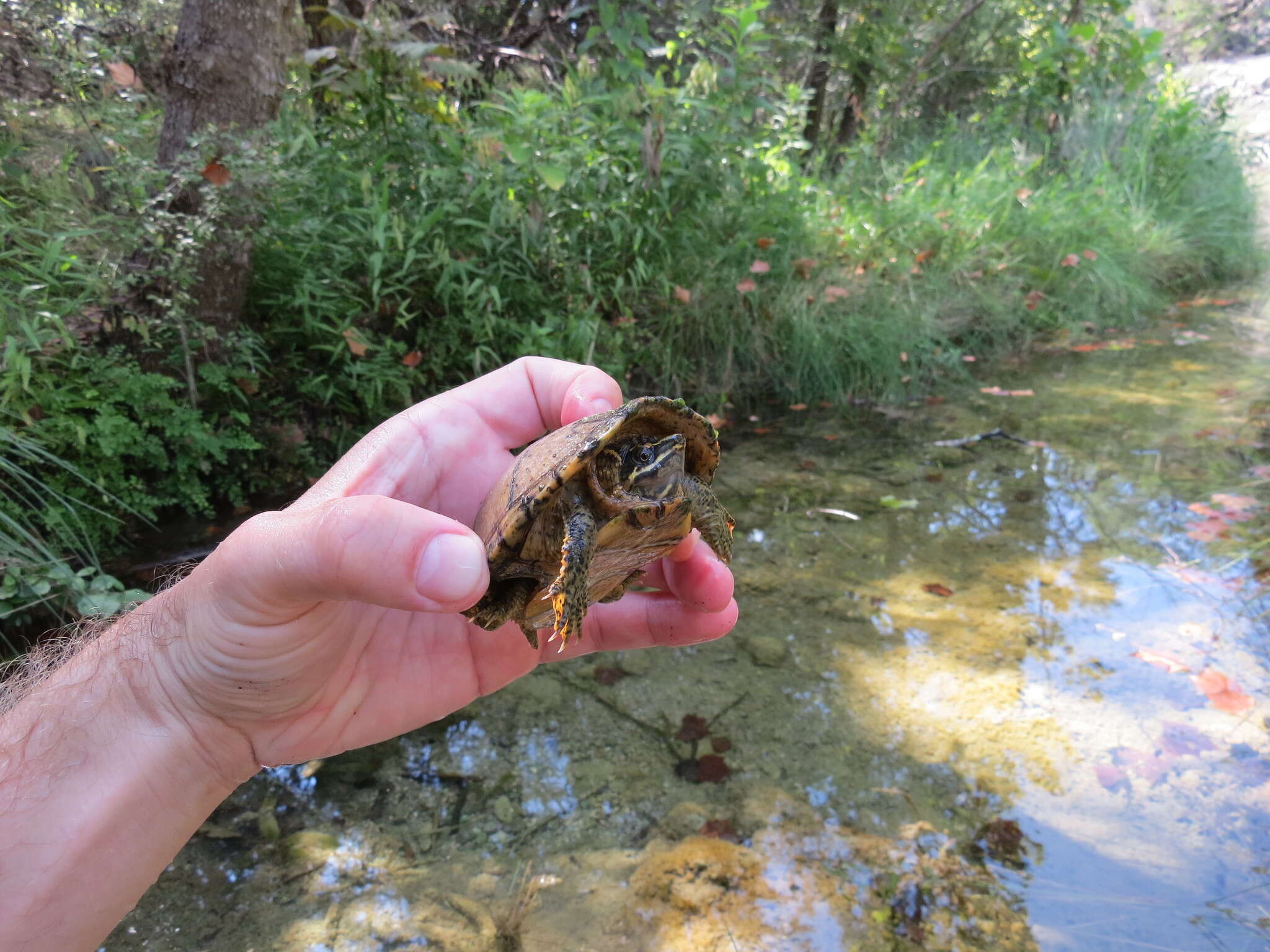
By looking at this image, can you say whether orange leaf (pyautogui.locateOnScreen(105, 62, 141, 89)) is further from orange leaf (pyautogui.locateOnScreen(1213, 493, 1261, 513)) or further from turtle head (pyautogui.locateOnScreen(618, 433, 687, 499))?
orange leaf (pyautogui.locateOnScreen(1213, 493, 1261, 513))

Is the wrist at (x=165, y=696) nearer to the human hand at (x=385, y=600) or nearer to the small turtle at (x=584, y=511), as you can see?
the human hand at (x=385, y=600)

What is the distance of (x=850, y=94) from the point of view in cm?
901

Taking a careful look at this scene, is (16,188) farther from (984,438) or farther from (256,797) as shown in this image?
(984,438)

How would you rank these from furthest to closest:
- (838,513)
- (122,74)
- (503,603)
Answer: (838,513)
(122,74)
(503,603)

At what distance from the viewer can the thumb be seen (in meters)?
1.29

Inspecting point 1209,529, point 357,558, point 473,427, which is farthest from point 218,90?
point 1209,529

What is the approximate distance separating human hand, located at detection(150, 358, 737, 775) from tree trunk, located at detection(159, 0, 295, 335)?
2096 millimetres

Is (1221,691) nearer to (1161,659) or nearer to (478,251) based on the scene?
(1161,659)

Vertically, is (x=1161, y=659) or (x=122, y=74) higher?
(x=122, y=74)

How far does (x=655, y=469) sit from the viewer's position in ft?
5.95

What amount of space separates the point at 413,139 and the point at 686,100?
202 cm

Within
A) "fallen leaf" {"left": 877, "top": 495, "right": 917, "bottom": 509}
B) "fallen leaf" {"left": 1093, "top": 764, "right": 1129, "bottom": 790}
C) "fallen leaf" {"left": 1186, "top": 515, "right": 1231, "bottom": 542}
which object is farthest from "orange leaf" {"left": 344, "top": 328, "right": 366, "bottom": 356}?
"fallen leaf" {"left": 1186, "top": 515, "right": 1231, "bottom": 542}

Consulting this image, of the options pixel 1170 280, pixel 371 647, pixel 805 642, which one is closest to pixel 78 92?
pixel 371 647

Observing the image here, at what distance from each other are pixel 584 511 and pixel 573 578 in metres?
0.23
